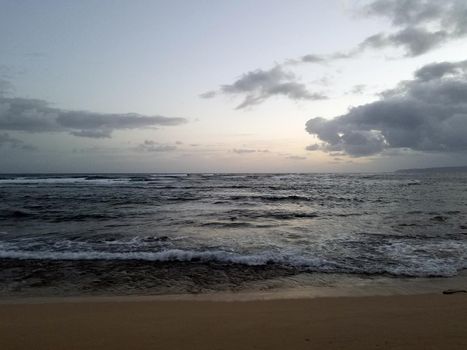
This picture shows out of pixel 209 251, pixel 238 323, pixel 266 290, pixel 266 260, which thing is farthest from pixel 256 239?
pixel 238 323

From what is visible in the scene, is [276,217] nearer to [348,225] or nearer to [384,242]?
[348,225]

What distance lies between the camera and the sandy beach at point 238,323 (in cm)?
412

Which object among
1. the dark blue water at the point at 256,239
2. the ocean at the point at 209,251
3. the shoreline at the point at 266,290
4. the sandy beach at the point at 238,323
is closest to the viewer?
the sandy beach at the point at 238,323

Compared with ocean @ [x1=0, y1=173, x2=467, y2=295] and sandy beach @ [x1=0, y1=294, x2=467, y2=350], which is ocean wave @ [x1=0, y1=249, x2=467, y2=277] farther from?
sandy beach @ [x1=0, y1=294, x2=467, y2=350]

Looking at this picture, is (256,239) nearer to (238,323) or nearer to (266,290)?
(266,290)

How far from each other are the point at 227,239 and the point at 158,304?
20.5ft

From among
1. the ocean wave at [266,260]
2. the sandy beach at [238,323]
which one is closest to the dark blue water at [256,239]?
the ocean wave at [266,260]

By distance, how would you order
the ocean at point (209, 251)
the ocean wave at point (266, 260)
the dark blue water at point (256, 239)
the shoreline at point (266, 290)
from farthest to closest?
the dark blue water at point (256, 239) → the ocean wave at point (266, 260) → the ocean at point (209, 251) → the shoreline at point (266, 290)

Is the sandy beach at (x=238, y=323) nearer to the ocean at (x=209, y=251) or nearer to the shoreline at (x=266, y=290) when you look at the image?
the shoreline at (x=266, y=290)

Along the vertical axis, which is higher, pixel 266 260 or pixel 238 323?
pixel 238 323

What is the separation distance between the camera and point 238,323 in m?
4.78

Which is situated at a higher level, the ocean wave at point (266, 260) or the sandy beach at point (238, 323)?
the sandy beach at point (238, 323)

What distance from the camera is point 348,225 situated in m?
15.1

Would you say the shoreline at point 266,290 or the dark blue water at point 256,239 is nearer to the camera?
the shoreline at point 266,290
